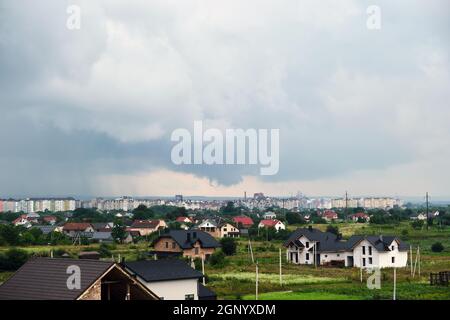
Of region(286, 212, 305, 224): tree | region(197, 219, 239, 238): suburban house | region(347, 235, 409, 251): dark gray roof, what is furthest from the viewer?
region(286, 212, 305, 224): tree

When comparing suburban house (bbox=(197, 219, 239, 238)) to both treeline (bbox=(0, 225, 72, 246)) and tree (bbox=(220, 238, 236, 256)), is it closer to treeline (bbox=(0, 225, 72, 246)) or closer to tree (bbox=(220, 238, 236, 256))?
treeline (bbox=(0, 225, 72, 246))

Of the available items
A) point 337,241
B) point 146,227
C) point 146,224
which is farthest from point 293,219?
point 337,241

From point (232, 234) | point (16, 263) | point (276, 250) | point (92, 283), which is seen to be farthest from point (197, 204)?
point (92, 283)

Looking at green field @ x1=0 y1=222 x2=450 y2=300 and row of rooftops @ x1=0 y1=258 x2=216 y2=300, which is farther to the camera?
green field @ x1=0 y1=222 x2=450 y2=300

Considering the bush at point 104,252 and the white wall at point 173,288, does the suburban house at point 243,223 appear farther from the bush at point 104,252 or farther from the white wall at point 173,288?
the white wall at point 173,288

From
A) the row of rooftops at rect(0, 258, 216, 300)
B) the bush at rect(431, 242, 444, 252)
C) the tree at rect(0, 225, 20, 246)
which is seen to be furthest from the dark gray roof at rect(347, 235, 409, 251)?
the row of rooftops at rect(0, 258, 216, 300)

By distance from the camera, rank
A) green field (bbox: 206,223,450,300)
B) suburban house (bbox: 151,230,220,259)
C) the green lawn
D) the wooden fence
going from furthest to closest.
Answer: suburban house (bbox: 151,230,220,259) < the wooden fence < green field (bbox: 206,223,450,300) < the green lawn
